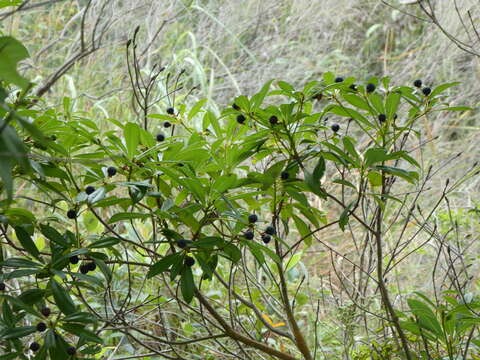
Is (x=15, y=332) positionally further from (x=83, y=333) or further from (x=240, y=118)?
(x=240, y=118)

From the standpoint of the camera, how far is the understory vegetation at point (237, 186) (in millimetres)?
869

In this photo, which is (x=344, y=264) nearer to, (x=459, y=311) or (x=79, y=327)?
(x=459, y=311)

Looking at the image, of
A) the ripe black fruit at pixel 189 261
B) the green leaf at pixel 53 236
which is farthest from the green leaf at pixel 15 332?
the ripe black fruit at pixel 189 261

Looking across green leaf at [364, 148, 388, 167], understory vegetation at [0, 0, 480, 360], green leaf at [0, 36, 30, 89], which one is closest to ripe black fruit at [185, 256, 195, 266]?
understory vegetation at [0, 0, 480, 360]

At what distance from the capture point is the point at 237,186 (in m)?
0.87

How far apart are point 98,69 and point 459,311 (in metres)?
2.50

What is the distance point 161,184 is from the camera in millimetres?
974

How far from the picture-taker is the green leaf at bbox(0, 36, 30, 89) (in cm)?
52

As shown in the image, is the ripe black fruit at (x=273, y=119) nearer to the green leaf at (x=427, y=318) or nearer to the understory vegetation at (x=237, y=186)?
the understory vegetation at (x=237, y=186)

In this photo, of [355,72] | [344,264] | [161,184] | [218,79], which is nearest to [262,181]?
[161,184]

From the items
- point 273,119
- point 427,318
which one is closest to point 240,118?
point 273,119

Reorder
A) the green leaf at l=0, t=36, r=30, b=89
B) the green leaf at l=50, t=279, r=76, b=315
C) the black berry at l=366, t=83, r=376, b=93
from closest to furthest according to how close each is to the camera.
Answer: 1. the green leaf at l=0, t=36, r=30, b=89
2. the green leaf at l=50, t=279, r=76, b=315
3. the black berry at l=366, t=83, r=376, b=93

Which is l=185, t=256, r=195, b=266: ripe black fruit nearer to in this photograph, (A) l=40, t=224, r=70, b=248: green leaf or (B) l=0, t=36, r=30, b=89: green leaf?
(A) l=40, t=224, r=70, b=248: green leaf

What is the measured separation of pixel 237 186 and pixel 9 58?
1.32ft
